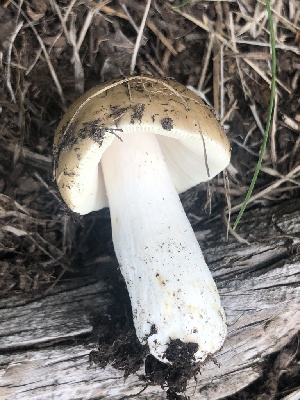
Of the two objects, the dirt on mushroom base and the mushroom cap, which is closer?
the mushroom cap

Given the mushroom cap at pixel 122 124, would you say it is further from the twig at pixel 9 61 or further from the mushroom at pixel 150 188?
the twig at pixel 9 61

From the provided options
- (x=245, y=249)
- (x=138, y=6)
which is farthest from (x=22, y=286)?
(x=138, y=6)

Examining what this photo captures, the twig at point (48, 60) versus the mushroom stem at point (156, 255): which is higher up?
the twig at point (48, 60)

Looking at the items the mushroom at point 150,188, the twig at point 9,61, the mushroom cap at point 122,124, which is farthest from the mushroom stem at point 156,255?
the twig at point 9,61

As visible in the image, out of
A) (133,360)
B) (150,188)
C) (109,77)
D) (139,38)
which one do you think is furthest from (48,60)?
(133,360)

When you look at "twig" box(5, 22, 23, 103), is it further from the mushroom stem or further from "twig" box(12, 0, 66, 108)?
the mushroom stem

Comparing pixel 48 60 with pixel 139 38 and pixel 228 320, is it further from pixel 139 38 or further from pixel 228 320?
pixel 228 320

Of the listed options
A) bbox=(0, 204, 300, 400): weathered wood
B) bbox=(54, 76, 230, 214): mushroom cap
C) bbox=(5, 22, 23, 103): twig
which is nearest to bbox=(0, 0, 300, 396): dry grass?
bbox=(5, 22, 23, 103): twig
